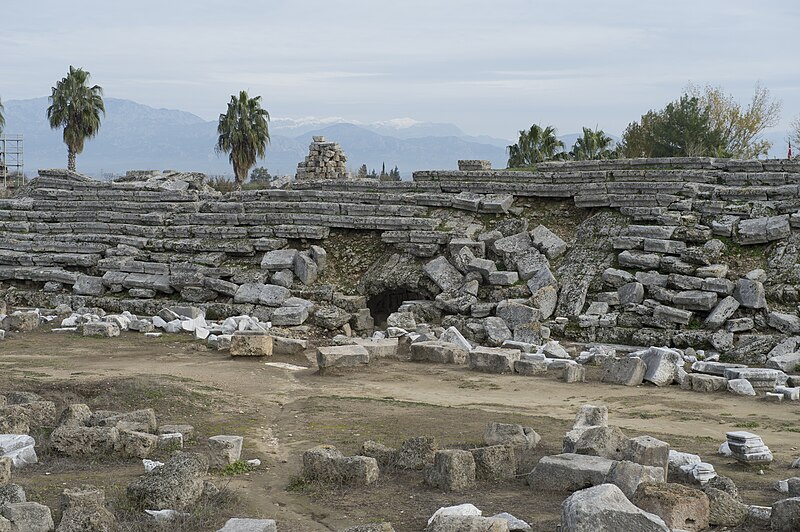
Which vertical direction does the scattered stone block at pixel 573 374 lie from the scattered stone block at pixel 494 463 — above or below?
above

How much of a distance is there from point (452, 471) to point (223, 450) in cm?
282

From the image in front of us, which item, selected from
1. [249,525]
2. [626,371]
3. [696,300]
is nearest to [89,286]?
[626,371]

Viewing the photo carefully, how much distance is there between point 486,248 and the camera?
2277 cm

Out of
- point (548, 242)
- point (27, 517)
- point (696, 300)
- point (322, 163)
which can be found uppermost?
point (322, 163)

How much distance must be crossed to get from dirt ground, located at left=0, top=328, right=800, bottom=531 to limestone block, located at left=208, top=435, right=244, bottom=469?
276 mm

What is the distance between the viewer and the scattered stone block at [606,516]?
8.48 m

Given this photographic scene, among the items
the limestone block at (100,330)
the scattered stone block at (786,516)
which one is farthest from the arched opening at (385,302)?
the scattered stone block at (786,516)

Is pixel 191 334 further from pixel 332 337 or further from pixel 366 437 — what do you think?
A: pixel 366 437

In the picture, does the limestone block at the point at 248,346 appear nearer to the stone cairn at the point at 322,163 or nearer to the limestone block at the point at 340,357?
the limestone block at the point at 340,357

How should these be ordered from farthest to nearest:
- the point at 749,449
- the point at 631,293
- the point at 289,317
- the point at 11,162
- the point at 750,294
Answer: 1. the point at 11,162
2. the point at 289,317
3. the point at 631,293
4. the point at 750,294
5. the point at 749,449

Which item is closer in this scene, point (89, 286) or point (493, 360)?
point (493, 360)

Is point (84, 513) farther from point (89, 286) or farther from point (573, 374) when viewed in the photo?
point (89, 286)

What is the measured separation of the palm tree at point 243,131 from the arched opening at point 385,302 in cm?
2394

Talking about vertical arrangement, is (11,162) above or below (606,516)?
above
